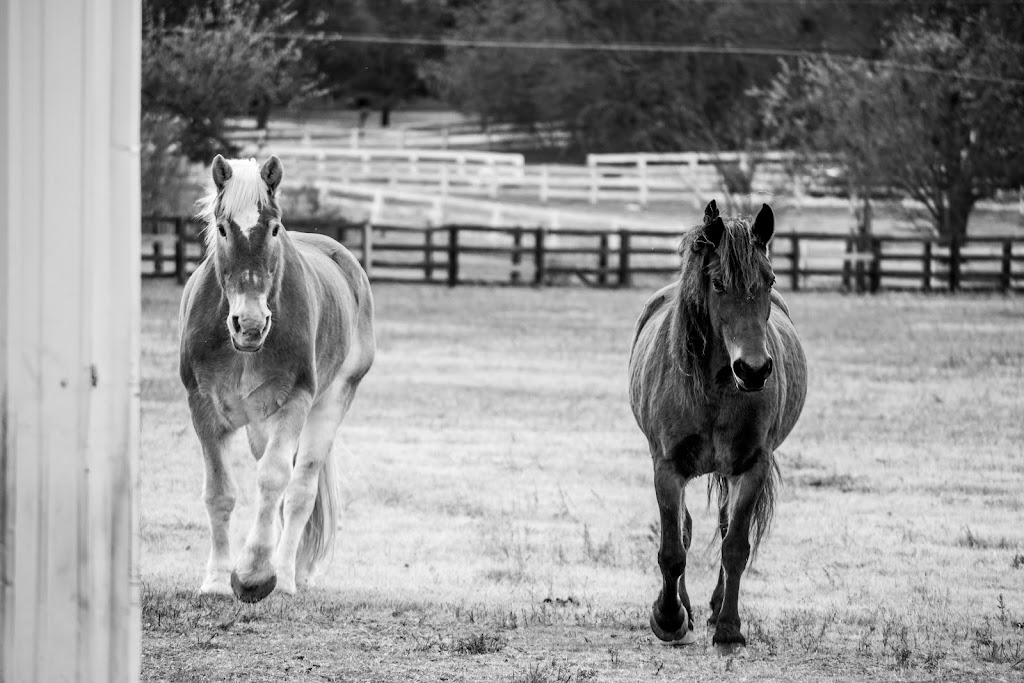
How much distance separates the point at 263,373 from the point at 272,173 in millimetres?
895

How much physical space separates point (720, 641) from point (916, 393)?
9.39 m

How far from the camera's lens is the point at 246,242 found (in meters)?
5.83

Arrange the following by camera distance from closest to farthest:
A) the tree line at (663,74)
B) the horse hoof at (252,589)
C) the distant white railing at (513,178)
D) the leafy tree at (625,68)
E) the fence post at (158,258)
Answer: the horse hoof at (252,589), the fence post at (158,258), the tree line at (663,74), the distant white railing at (513,178), the leafy tree at (625,68)

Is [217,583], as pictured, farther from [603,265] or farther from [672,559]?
[603,265]

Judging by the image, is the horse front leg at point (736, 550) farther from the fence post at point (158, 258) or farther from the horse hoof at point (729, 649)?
the fence post at point (158, 258)

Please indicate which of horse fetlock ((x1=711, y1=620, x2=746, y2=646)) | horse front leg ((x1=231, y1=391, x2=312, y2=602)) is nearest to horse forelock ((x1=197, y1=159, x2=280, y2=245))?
horse front leg ((x1=231, y1=391, x2=312, y2=602))

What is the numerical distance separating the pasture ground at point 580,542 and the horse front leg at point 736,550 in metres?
0.09

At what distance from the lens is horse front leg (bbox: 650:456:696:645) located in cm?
566

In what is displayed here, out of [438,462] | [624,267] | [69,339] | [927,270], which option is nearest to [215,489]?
[69,339]

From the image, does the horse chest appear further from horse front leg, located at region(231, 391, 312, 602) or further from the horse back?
the horse back

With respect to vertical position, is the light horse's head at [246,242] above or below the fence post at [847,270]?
above

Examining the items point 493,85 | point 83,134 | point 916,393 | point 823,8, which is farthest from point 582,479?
point 493,85

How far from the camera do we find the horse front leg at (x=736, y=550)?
5.63 metres

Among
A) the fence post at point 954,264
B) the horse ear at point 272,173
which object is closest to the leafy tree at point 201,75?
the fence post at point 954,264
